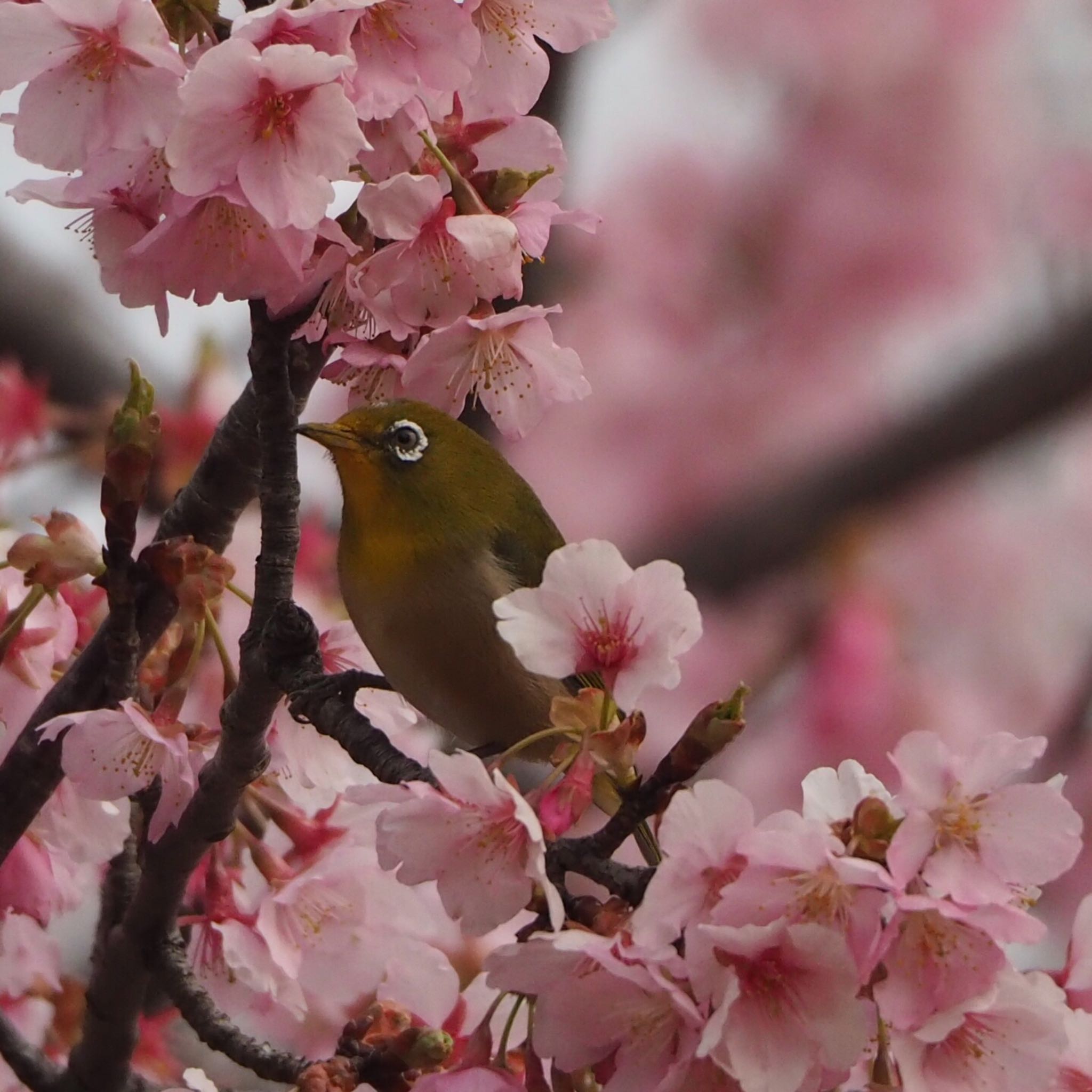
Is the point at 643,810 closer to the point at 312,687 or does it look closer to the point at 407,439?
the point at 312,687

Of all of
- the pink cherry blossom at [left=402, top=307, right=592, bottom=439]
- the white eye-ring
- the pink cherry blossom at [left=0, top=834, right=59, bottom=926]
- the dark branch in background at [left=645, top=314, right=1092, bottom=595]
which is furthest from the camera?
the dark branch in background at [left=645, top=314, right=1092, bottom=595]

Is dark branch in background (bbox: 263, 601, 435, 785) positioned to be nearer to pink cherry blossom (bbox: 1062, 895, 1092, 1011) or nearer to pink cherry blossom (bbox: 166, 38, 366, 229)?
pink cherry blossom (bbox: 166, 38, 366, 229)

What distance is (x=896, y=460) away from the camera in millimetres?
3549

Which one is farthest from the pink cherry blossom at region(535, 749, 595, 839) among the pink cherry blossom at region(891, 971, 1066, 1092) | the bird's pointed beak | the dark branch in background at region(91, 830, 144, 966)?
the dark branch in background at region(91, 830, 144, 966)

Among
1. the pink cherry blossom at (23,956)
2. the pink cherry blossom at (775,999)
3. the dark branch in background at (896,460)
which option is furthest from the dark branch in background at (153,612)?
the dark branch in background at (896,460)

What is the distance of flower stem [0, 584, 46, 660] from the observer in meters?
1.33

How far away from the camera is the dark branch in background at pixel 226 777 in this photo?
3.74 ft

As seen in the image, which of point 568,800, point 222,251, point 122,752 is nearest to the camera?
point 568,800

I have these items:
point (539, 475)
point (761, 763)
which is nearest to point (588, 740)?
point (761, 763)

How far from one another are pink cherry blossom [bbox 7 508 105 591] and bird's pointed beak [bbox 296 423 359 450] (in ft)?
0.80

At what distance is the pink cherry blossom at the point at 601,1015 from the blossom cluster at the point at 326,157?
0.46 metres

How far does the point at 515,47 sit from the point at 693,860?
584mm

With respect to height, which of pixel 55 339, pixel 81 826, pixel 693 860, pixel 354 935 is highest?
pixel 693 860

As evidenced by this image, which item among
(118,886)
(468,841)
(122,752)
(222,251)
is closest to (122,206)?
(222,251)
